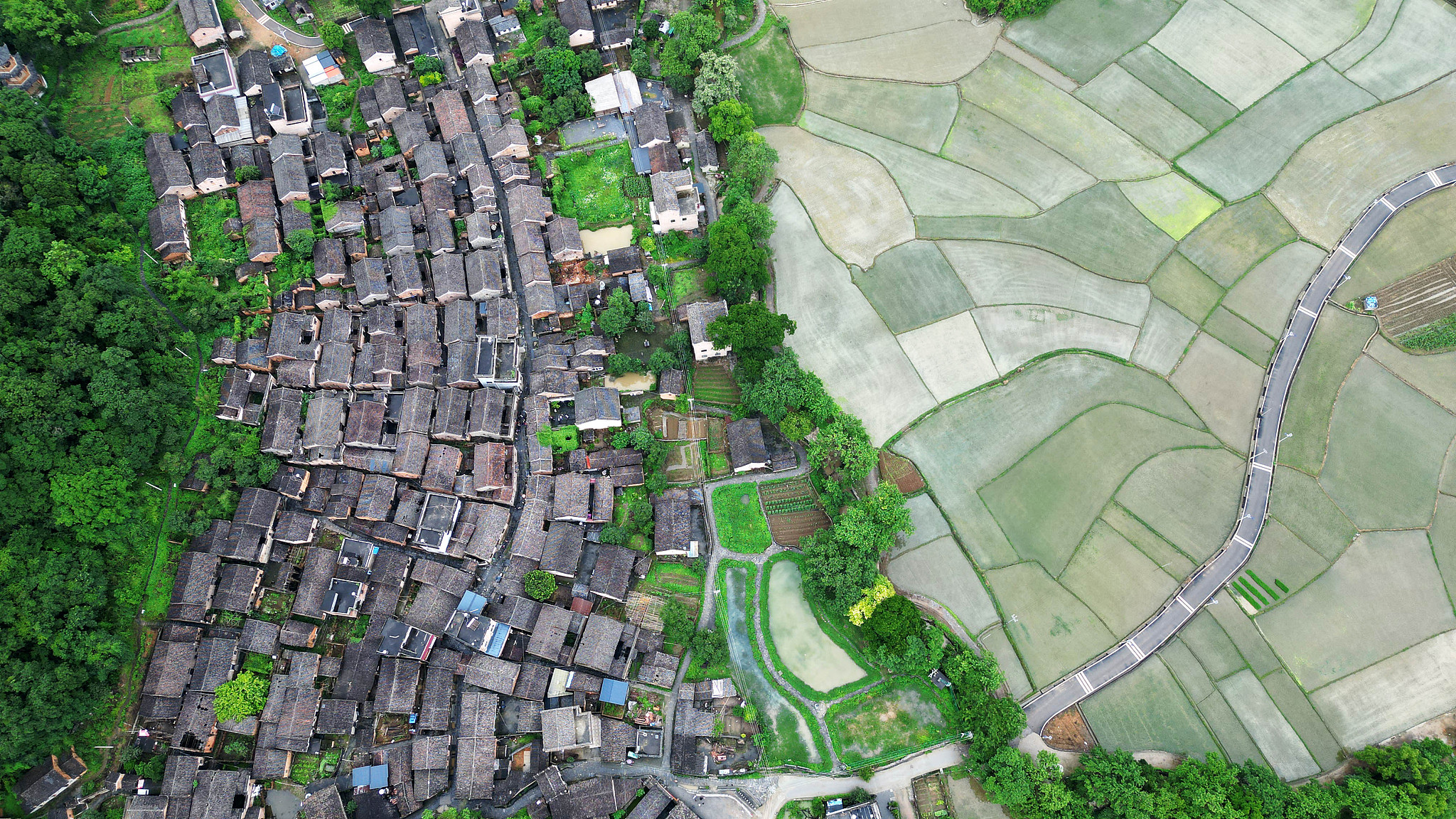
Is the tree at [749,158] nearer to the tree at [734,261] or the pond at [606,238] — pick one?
the tree at [734,261]

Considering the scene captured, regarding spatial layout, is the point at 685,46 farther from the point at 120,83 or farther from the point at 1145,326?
the point at 120,83

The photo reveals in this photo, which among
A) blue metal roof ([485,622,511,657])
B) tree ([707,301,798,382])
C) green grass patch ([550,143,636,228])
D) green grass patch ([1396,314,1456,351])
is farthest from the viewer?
green grass patch ([550,143,636,228])

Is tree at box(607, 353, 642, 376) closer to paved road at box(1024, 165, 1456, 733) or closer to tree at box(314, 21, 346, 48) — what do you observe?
tree at box(314, 21, 346, 48)

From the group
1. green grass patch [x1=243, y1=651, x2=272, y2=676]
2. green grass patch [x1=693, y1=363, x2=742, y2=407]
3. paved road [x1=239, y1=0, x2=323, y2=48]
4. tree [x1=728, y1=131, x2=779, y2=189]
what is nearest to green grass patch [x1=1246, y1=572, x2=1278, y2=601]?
green grass patch [x1=693, y1=363, x2=742, y2=407]

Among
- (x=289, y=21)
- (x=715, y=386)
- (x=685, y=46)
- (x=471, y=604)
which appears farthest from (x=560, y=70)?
(x=471, y=604)

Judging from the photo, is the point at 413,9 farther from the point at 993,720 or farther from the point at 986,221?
the point at 993,720
